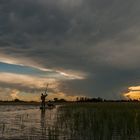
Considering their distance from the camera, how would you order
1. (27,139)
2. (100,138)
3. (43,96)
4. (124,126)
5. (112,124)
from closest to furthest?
1. (100,138)
2. (27,139)
3. (124,126)
4. (112,124)
5. (43,96)

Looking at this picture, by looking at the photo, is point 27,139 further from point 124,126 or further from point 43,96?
point 43,96

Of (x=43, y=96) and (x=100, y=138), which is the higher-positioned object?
(x=43, y=96)

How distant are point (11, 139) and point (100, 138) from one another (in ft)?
21.3

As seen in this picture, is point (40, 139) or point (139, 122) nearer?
point (40, 139)

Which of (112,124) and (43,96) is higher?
(43,96)

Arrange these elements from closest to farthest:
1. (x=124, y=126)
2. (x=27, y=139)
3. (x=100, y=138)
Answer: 1. (x=100, y=138)
2. (x=27, y=139)
3. (x=124, y=126)

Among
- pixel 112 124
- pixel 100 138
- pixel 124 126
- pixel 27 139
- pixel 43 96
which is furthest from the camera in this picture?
pixel 43 96

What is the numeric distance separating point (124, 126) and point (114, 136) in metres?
4.92

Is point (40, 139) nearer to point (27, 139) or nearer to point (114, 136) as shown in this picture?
point (27, 139)

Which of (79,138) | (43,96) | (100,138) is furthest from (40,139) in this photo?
(43,96)

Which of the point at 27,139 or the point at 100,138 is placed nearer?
the point at 100,138

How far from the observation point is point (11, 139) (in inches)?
1016

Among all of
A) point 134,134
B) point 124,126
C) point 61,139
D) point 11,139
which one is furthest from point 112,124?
point 11,139

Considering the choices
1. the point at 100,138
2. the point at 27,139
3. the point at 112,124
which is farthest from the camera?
the point at 112,124
